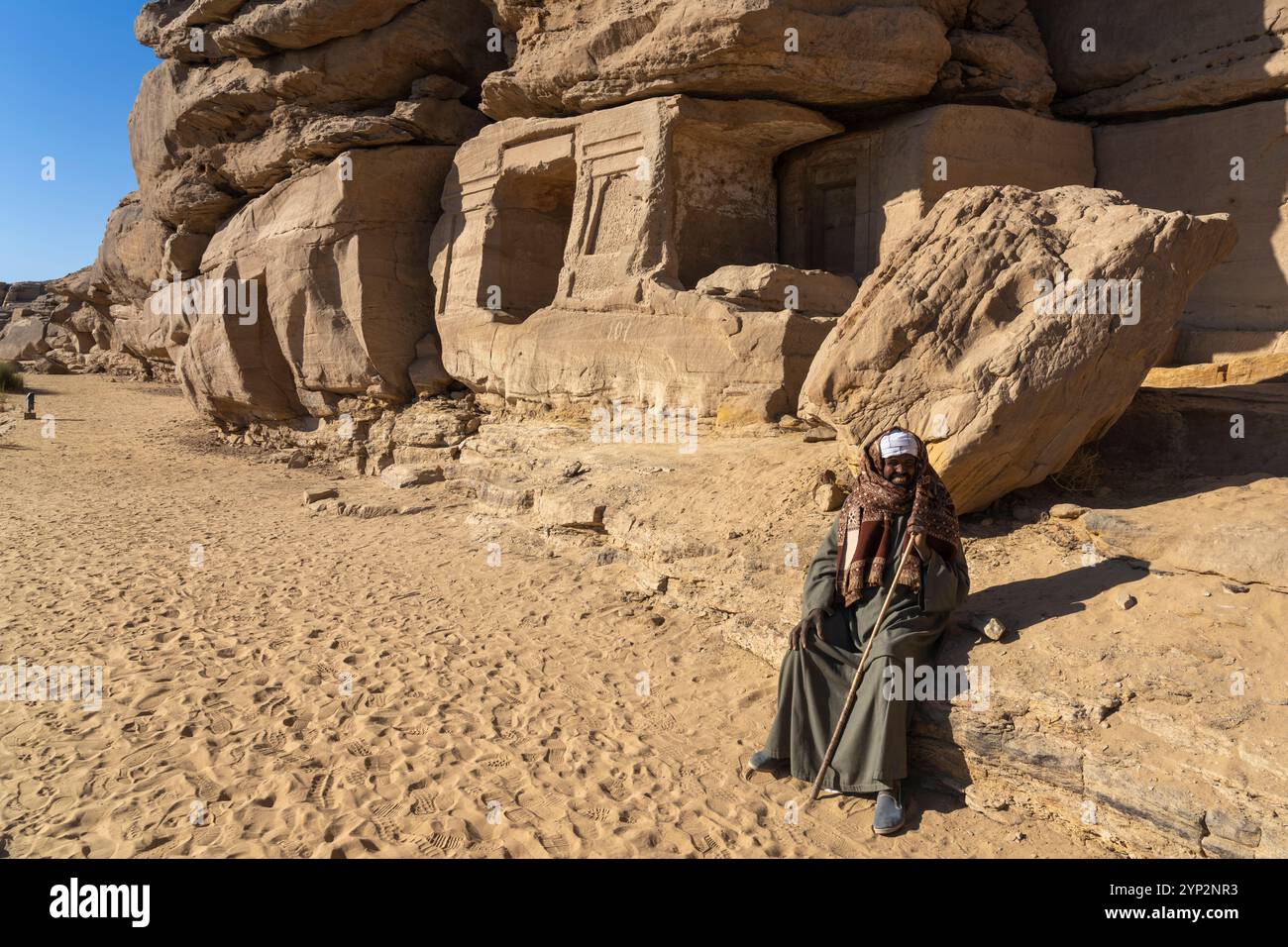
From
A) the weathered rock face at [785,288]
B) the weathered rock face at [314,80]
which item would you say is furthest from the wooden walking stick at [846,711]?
the weathered rock face at [314,80]

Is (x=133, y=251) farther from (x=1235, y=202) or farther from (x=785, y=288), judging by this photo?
(x=1235, y=202)

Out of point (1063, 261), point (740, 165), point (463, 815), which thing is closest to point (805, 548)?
point (1063, 261)

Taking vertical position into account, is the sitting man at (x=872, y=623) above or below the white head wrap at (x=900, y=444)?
below

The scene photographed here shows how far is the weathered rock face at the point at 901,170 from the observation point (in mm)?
7949

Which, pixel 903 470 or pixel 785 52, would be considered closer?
pixel 903 470

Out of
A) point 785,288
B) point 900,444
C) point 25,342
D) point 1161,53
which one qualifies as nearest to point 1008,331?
point 900,444

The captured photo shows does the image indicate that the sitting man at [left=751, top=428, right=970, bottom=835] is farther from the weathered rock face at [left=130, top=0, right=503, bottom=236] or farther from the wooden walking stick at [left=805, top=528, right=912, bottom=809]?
the weathered rock face at [left=130, top=0, right=503, bottom=236]

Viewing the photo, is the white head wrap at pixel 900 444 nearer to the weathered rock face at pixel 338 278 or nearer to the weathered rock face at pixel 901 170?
the weathered rock face at pixel 901 170

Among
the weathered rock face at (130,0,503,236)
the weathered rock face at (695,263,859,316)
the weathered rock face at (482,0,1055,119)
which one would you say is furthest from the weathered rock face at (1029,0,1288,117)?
the weathered rock face at (130,0,503,236)

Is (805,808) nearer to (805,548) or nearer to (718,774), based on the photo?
(718,774)

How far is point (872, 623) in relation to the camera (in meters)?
3.66

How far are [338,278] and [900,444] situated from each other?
9.23 metres

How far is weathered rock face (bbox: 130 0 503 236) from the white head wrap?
9.05 meters

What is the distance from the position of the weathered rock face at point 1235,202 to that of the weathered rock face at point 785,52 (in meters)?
1.42
